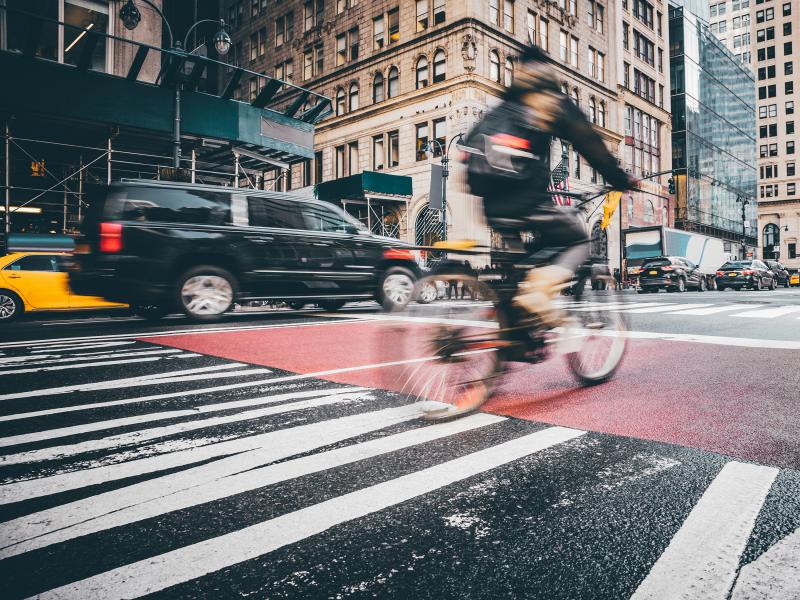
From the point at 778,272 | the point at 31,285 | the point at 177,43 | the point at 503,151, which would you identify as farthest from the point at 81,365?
the point at 778,272

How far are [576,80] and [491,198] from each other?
136ft

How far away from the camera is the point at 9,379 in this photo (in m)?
4.80

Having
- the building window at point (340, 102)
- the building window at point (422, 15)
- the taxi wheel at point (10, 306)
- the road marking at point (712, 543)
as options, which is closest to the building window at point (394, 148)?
the building window at point (340, 102)

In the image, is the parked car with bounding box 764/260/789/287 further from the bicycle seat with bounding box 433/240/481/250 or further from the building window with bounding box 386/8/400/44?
the bicycle seat with bounding box 433/240/481/250

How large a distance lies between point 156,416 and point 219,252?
6.20 meters

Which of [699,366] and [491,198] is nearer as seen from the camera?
[491,198]

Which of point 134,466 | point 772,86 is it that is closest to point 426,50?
point 134,466

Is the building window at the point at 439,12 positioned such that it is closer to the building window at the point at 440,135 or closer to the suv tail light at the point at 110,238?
the building window at the point at 440,135

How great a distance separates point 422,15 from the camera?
111 ft

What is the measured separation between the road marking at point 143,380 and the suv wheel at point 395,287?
617cm

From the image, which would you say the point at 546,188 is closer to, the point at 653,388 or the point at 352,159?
the point at 653,388

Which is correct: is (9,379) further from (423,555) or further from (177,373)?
(423,555)

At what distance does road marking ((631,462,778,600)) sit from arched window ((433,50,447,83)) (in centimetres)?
3349

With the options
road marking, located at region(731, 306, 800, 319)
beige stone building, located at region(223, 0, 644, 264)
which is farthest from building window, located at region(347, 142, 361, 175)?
road marking, located at region(731, 306, 800, 319)
